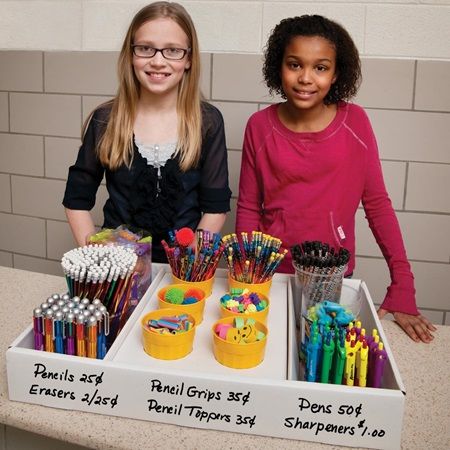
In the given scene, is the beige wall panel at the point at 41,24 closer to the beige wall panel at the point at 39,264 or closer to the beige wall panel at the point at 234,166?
the beige wall panel at the point at 234,166

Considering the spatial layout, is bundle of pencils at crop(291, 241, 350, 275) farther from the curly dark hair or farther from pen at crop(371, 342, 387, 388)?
the curly dark hair

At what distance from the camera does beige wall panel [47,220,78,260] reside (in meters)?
2.25

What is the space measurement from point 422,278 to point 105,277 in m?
1.51

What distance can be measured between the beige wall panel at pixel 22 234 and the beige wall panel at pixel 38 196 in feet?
0.15

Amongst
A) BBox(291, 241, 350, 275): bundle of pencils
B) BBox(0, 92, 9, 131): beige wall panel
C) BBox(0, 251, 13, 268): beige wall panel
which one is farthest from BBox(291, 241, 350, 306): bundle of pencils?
BBox(0, 251, 13, 268): beige wall panel

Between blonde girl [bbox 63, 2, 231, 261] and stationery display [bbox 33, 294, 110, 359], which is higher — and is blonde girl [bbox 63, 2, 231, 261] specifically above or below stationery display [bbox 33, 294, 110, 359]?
above

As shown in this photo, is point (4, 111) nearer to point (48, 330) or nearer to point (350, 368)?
point (48, 330)

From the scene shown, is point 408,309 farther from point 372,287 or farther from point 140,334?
point 372,287

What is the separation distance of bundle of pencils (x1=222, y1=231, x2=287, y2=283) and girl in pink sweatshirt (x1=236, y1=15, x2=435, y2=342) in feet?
1.00

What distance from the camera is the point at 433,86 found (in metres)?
1.77

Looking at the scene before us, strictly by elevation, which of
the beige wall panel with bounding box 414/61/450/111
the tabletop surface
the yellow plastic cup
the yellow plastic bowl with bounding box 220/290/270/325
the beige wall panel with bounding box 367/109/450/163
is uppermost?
the beige wall panel with bounding box 414/61/450/111

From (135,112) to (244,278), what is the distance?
0.55 m

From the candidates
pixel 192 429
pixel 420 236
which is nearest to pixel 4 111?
pixel 420 236

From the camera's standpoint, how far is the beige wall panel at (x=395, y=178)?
1876 millimetres
